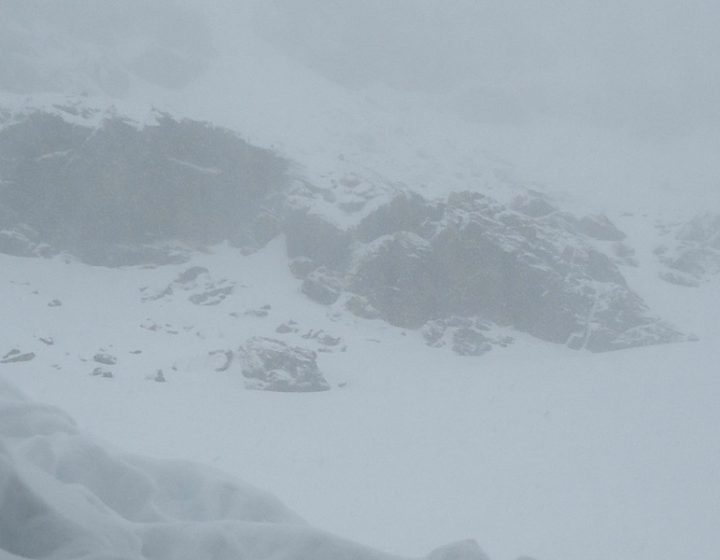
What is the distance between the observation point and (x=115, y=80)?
35531mm

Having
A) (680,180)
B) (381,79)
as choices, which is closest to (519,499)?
(680,180)

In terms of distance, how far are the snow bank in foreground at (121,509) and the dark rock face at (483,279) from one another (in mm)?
15459

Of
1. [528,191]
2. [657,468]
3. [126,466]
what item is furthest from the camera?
[528,191]

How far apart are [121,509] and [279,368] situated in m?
10.6

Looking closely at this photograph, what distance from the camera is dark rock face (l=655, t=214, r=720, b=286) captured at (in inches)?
1008

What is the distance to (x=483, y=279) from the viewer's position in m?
21.6

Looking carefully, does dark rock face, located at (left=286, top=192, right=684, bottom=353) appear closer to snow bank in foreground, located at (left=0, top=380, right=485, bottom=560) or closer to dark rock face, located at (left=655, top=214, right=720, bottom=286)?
dark rock face, located at (left=655, top=214, right=720, bottom=286)

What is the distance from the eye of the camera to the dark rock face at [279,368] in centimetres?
1451

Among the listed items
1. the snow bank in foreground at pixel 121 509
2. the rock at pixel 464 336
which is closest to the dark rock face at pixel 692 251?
the rock at pixel 464 336

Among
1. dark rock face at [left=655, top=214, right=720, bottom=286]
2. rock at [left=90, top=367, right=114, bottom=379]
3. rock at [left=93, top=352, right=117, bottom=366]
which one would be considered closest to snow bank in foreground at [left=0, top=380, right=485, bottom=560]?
rock at [left=90, top=367, right=114, bottom=379]

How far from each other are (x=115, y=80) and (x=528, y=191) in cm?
1936

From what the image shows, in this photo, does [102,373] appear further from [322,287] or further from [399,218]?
[399,218]

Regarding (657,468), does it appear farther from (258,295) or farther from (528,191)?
(528,191)

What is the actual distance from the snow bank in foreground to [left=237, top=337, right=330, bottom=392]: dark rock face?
8.92m
